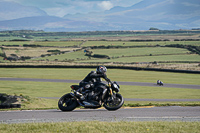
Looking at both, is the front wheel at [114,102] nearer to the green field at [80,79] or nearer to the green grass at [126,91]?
the green field at [80,79]

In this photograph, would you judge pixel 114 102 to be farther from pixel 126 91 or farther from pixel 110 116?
pixel 126 91

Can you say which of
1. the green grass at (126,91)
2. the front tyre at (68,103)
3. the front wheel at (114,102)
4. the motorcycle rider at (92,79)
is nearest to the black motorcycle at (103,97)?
the front wheel at (114,102)

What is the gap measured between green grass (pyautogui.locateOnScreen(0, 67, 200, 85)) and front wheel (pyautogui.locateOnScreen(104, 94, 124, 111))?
42409mm

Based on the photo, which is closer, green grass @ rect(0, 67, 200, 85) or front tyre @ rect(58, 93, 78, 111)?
front tyre @ rect(58, 93, 78, 111)

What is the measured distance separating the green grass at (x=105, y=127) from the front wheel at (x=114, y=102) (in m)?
3.00

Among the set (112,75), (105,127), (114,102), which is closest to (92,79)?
(114,102)

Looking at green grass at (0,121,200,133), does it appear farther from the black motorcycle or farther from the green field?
the green field

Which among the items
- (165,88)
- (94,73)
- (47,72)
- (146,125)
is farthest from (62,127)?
(47,72)

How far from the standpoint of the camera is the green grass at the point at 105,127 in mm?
11703

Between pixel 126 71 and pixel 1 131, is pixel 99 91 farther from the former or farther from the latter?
pixel 126 71

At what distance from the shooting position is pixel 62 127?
12367mm

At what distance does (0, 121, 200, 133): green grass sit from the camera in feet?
38.4

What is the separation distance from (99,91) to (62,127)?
3.96 metres

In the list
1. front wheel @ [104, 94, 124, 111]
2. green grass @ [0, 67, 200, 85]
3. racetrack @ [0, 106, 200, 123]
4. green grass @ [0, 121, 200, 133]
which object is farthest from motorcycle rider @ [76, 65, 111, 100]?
green grass @ [0, 67, 200, 85]
